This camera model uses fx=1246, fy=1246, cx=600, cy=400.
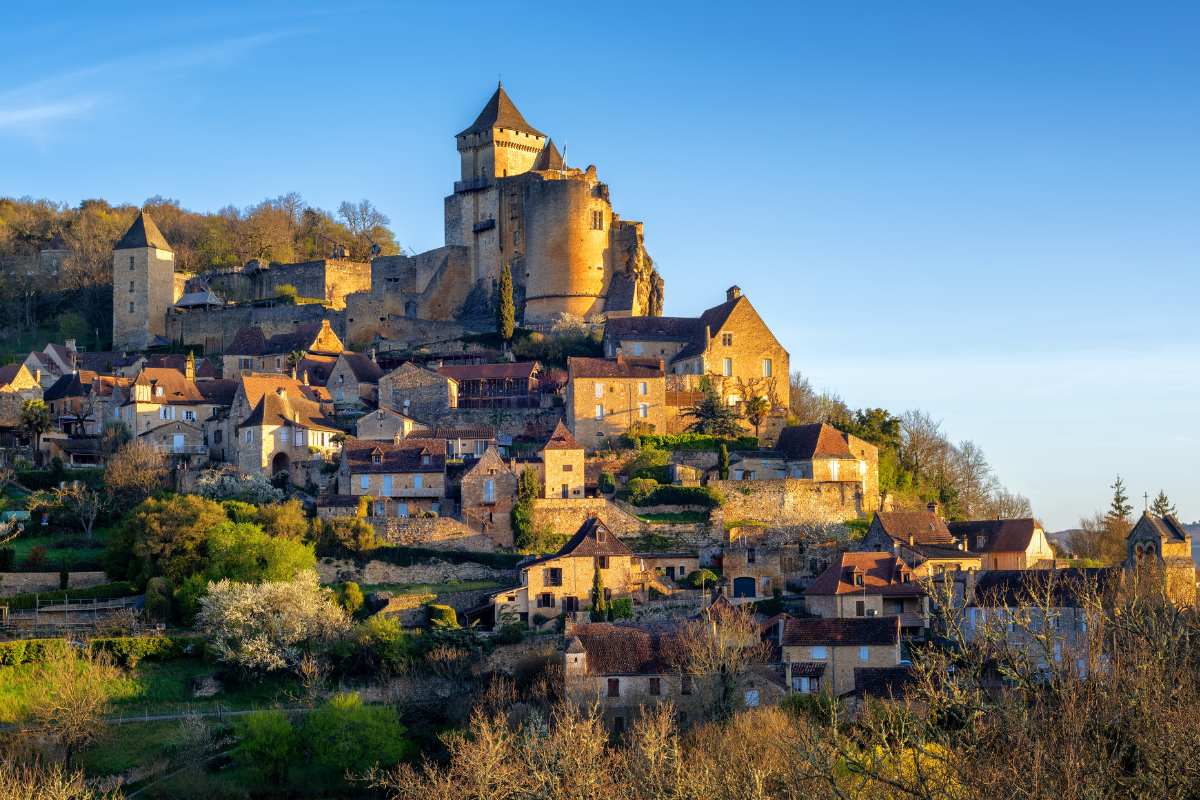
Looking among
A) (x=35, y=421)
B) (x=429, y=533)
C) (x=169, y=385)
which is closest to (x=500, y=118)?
(x=169, y=385)

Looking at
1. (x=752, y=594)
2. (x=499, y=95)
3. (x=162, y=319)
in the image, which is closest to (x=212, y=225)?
(x=162, y=319)

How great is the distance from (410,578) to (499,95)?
153 feet

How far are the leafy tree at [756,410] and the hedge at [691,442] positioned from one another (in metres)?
3.28

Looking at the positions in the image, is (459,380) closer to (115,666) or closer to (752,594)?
(752,594)

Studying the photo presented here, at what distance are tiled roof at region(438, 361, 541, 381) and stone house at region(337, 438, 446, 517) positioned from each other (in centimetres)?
1105

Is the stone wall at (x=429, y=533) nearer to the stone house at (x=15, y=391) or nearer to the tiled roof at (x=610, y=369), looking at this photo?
the tiled roof at (x=610, y=369)

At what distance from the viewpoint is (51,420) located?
2511 inches

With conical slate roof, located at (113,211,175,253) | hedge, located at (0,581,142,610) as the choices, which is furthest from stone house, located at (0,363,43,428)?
hedge, located at (0,581,142,610)

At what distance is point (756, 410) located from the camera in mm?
62406

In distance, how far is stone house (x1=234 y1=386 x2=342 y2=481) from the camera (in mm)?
55938

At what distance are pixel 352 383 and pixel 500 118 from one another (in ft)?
86.6

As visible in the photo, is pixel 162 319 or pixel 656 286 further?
pixel 162 319

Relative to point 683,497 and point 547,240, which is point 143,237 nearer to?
point 547,240

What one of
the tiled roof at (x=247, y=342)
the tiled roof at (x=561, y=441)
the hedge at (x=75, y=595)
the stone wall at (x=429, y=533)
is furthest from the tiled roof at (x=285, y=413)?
the tiled roof at (x=247, y=342)
